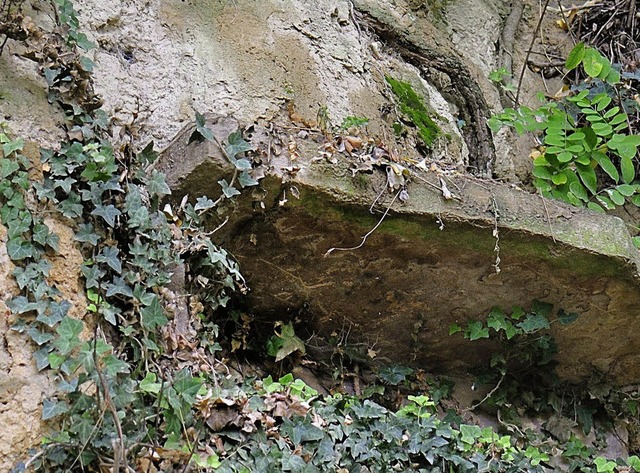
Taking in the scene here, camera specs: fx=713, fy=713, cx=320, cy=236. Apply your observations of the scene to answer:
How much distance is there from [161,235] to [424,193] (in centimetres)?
95

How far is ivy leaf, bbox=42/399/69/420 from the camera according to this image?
1.88 metres

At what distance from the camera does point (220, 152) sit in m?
2.39

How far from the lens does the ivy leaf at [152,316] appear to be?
2.13 meters

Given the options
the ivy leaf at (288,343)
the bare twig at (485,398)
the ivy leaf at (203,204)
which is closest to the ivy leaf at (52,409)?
the ivy leaf at (203,204)

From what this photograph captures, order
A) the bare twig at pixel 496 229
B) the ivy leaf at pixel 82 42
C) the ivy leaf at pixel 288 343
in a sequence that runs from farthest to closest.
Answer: the ivy leaf at pixel 288 343
the bare twig at pixel 496 229
the ivy leaf at pixel 82 42

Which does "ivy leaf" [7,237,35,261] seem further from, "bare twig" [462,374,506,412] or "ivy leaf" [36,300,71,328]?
"bare twig" [462,374,506,412]

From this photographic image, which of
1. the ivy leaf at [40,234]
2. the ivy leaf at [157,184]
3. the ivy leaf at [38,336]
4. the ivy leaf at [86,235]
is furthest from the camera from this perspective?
the ivy leaf at [157,184]

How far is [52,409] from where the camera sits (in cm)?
189

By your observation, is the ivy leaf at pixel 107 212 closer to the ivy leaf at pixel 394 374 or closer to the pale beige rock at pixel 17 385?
the pale beige rock at pixel 17 385

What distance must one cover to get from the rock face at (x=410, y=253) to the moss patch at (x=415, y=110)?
0.79m

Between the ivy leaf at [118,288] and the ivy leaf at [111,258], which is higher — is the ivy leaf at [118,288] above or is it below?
below

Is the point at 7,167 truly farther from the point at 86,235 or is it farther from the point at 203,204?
the point at 203,204

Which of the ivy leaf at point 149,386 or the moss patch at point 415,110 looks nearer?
the ivy leaf at point 149,386

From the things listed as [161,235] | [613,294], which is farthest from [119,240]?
[613,294]
